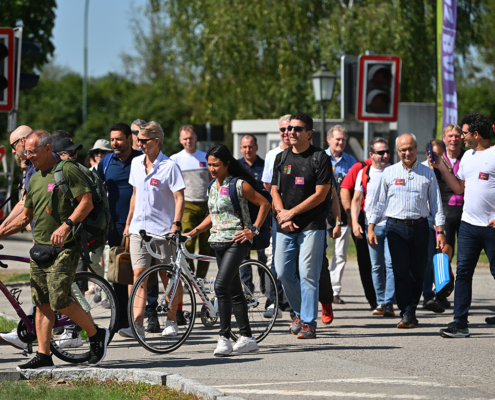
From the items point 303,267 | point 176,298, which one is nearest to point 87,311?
point 176,298

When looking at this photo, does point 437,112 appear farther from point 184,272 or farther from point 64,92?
point 64,92

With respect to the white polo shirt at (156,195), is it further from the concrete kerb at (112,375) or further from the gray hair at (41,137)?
the concrete kerb at (112,375)

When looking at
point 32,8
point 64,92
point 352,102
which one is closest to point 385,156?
point 352,102

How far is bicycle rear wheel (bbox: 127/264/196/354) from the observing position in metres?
7.04

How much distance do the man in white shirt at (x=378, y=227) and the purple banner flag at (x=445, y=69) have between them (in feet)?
14.9


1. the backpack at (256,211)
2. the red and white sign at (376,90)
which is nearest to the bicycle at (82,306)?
the backpack at (256,211)

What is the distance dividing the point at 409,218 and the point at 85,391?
412 cm

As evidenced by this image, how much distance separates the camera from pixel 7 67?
385 inches

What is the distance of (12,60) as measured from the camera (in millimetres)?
9734

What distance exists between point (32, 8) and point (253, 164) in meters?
13.1

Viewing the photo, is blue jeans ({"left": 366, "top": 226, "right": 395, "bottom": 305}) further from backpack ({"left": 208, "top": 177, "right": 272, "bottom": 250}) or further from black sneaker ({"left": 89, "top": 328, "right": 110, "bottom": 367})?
black sneaker ({"left": 89, "top": 328, "right": 110, "bottom": 367})

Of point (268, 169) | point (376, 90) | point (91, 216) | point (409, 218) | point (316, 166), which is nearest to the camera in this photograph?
point (91, 216)

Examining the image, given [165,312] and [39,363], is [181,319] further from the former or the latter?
[39,363]

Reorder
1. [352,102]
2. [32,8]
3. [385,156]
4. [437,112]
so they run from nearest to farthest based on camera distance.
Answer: [385,156]
[352,102]
[437,112]
[32,8]
